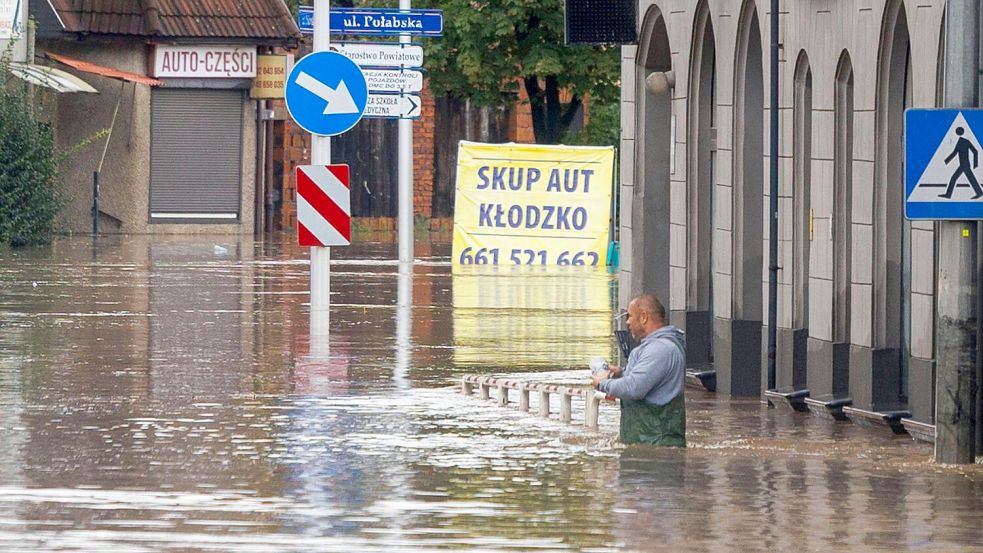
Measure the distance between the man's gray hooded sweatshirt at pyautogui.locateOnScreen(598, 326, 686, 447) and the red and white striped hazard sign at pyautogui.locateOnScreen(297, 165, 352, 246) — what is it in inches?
235

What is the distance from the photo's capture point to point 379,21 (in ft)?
94.6

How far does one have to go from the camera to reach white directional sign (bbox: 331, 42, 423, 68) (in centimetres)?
3266

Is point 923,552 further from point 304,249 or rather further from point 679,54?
point 304,249

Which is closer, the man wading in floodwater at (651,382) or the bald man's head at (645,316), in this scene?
the man wading in floodwater at (651,382)

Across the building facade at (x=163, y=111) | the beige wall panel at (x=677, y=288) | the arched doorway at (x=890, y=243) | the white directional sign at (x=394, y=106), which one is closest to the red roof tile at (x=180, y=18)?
the building facade at (x=163, y=111)

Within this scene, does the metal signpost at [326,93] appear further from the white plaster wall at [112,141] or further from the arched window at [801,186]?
the white plaster wall at [112,141]

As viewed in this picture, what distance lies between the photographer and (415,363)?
17.3 m

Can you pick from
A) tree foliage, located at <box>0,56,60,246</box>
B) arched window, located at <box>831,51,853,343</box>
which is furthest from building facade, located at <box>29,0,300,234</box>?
arched window, located at <box>831,51,853,343</box>

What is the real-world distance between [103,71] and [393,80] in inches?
413

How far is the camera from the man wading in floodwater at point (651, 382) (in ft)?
38.8

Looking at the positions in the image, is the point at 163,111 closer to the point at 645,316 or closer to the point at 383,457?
the point at 645,316

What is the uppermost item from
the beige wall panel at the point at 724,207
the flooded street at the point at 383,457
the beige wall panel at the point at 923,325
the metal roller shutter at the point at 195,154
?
the metal roller shutter at the point at 195,154

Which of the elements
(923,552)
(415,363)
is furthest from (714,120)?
(923,552)

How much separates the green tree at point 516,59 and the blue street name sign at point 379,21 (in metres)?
13.1
